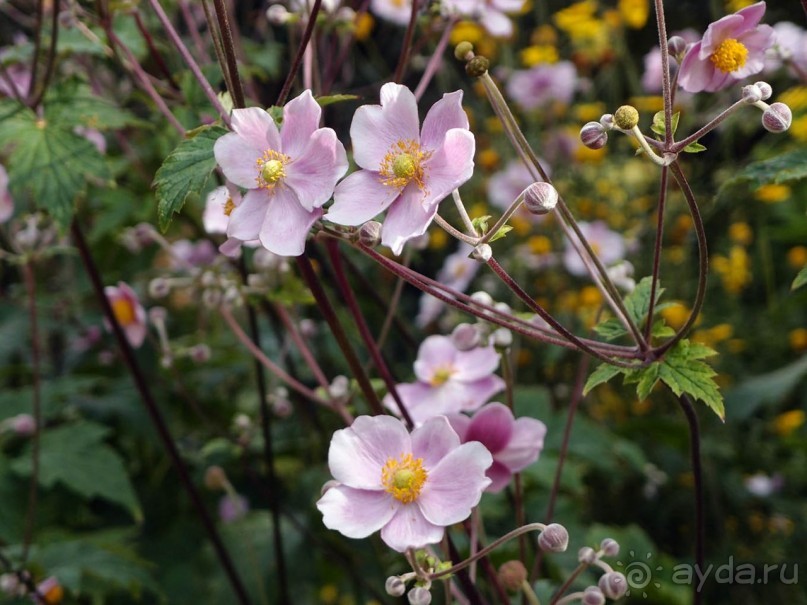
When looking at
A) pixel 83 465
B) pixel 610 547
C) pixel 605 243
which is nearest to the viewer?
pixel 610 547

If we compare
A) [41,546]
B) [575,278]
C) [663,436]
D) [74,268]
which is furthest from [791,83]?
[41,546]

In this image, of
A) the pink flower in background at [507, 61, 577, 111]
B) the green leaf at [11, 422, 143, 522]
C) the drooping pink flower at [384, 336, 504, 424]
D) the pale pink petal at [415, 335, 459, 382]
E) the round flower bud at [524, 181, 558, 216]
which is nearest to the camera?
the round flower bud at [524, 181, 558, 216]

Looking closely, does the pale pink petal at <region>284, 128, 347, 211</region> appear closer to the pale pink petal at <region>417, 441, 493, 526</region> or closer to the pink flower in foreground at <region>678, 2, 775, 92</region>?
the pale pink petal at <region>417, 441, 493, 526</region>

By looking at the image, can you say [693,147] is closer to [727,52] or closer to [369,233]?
[727,52]

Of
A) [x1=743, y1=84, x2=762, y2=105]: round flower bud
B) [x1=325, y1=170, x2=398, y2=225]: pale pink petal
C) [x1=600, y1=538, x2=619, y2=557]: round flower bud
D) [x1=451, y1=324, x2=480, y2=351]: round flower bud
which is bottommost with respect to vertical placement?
[x1=600, y1=538, x2=619, y2=557]: round flower bud

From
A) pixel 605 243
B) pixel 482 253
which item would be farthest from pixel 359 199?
pixel 605 243

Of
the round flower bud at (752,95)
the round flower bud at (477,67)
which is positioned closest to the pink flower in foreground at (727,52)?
the round flower bud at (752,95)

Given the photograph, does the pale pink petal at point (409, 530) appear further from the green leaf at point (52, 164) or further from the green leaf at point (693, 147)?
the green leaf at point (52, 164)

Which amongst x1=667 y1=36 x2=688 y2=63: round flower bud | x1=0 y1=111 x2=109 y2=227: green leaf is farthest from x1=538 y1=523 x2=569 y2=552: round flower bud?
x1=0 y1=111 x2=109 y2=227: green leaf

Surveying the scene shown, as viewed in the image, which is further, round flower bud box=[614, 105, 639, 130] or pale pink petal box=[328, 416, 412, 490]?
pale pink petal box=[328, 416, 412, 490]
